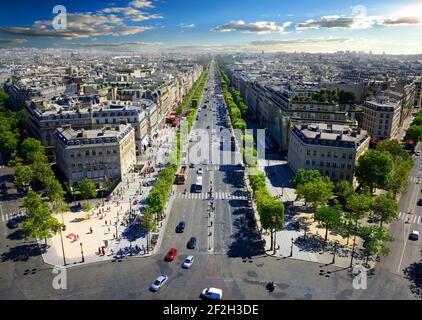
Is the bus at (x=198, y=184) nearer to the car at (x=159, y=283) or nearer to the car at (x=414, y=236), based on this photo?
the car at (x=159, y=283)

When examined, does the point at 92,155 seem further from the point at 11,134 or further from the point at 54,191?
the point at 11,134

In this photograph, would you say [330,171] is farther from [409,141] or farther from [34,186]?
[34,186]

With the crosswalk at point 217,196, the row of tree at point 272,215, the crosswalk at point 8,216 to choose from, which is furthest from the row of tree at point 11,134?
the row of tree at point 272,215

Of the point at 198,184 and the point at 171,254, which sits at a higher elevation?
the point at 198,184

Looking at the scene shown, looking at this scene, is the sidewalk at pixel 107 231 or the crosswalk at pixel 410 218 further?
the crosswalk at pixel 410 218

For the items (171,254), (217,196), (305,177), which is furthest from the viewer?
(217,196)

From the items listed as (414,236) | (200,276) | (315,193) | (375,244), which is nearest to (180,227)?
(200,276)
